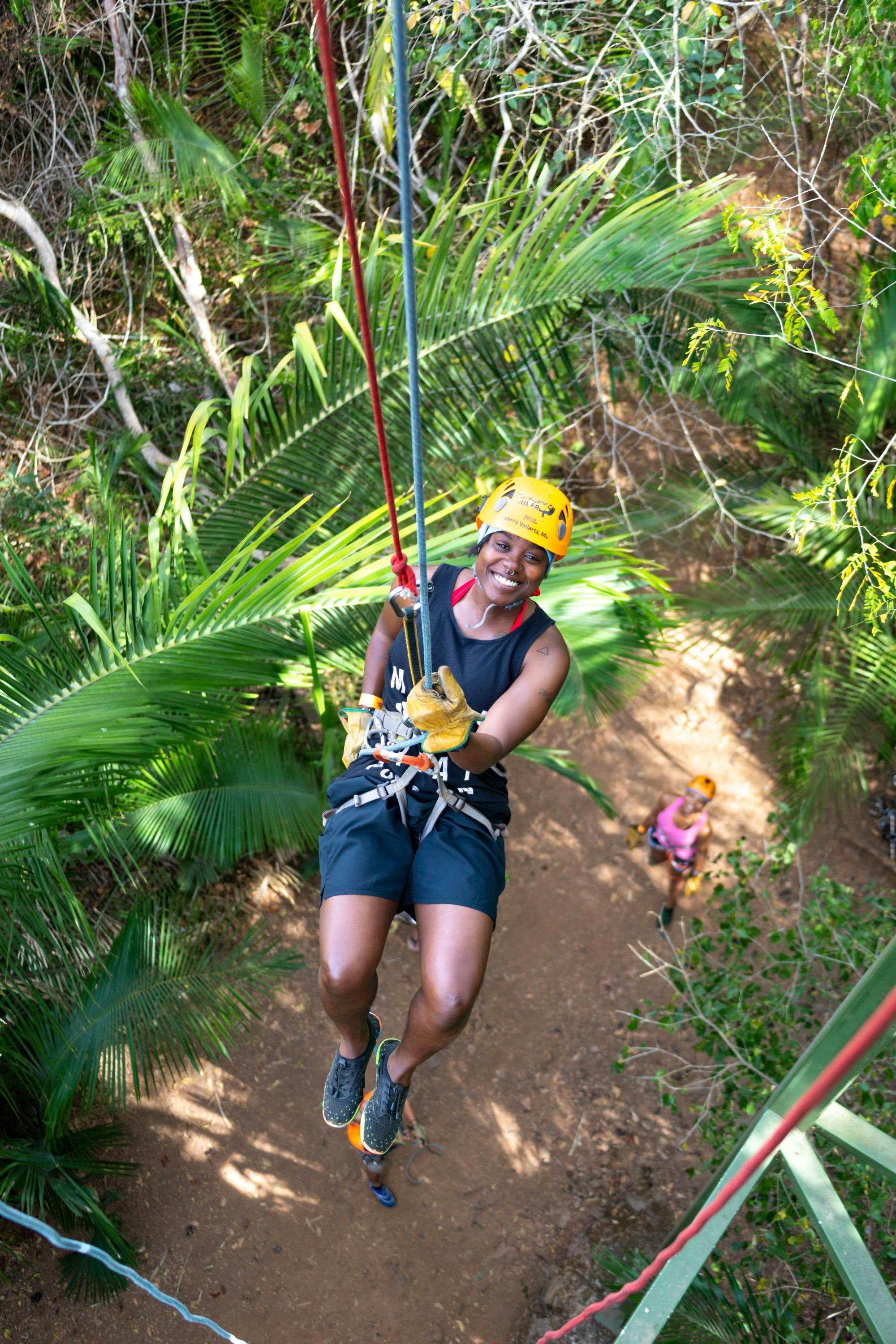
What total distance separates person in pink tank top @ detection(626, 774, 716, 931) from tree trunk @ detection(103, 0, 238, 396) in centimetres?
387

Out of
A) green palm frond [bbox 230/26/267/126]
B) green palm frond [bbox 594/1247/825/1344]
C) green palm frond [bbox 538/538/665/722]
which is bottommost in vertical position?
green palm frond [bbox 594/1247/825/1344]

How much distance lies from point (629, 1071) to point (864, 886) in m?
2.46

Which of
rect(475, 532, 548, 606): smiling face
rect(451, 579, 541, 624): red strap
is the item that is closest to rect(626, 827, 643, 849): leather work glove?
rect(451, 579, 541, 624): red strap

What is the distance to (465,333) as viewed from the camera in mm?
4527

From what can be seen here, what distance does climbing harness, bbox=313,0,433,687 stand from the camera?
150cm

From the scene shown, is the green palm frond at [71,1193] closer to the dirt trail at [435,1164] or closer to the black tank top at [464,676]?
the dirt trail at [435,1164]

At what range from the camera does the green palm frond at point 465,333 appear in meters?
4.31

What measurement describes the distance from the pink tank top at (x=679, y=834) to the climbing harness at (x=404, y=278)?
4113 mm

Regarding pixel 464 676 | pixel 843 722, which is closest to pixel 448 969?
pixel 464 676

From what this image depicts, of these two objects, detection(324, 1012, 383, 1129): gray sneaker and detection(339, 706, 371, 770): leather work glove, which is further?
detection(324, 1012, 383, 1129): gray sneaker

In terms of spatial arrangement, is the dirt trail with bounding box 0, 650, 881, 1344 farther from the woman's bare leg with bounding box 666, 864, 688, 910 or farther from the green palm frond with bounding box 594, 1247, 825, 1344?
the green palm frond with bounding box 594, 1247, 825, 1344

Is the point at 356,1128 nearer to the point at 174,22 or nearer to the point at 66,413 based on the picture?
the point at 66,413

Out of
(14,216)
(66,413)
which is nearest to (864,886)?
(66,413)

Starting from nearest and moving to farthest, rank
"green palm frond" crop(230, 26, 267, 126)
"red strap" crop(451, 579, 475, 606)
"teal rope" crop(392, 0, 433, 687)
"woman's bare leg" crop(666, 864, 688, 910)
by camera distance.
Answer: "teal rope" crop(392, 0, 433, 687) → "red strap" crop(451, 579, 475, 606) → "green palm frond" crop(230, 26, 267, 126) → "woman's bare leg" crop(666, 864, 688, 910)
